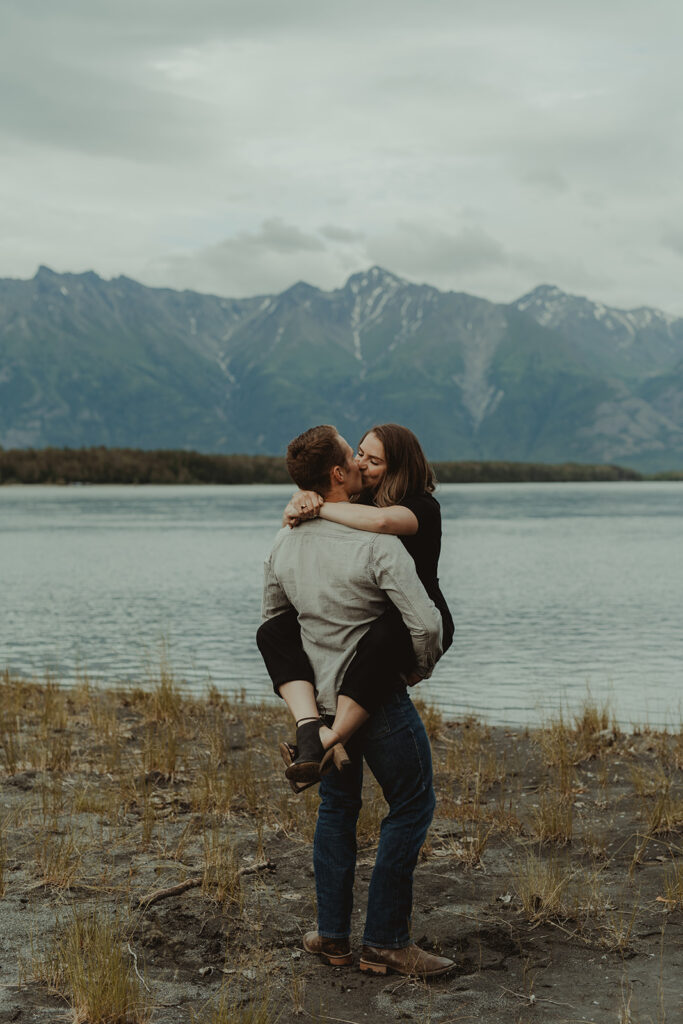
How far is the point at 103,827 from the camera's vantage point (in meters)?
6.75

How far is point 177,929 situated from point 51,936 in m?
0.58

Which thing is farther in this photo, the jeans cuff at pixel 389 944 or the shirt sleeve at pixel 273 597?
the shirt sleeve at pixel 273 597

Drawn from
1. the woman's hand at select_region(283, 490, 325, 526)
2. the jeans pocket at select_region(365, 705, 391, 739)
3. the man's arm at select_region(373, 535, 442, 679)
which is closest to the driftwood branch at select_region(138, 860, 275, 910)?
the jeans pocket at select_region(365, 705, 391, 739)

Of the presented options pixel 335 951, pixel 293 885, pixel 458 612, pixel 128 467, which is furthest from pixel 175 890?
pixel 128 467

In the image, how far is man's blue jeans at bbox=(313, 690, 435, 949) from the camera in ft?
14.6

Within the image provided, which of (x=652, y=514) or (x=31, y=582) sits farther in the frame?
(x=652, y=514)

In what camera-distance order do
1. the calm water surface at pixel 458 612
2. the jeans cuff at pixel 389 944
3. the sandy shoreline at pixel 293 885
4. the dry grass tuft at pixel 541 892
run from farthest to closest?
the calm water surface at pixel 458 612 → the dry grass tuft at pixel 541 892 → the jeans cuff at pixel 389 944 → the sandy shoreline at pixel 293 885

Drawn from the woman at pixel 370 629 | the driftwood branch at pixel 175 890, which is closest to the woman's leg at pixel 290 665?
the woman at pixel 370 629

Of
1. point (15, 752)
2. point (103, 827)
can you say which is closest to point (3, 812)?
point (103, 827)

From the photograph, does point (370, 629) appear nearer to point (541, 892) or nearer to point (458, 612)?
point (541, 892)

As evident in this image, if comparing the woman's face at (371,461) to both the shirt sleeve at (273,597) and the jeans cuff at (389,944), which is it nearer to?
the shirt sleeve at (273,597)

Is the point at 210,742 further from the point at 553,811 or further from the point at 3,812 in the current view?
the point at 553,811

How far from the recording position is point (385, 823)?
4586 mm

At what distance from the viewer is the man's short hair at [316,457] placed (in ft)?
14.3
